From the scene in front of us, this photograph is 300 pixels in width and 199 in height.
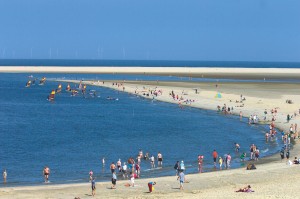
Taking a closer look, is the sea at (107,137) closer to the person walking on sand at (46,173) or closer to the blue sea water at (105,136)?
the blue sea water at (105,136)

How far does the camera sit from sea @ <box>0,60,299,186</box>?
3878 centimetres

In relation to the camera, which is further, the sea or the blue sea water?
the blue sea water

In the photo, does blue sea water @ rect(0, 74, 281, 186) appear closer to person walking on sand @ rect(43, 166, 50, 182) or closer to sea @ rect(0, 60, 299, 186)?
sea @ rect(0, 60, 299, 186)

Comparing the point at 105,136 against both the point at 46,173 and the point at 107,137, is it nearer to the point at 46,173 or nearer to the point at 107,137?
the point at 107,137

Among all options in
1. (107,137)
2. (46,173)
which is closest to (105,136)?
(107,137)

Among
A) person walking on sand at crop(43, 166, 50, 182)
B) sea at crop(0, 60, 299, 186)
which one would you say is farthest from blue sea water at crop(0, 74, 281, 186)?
person walking on sand at crop(43, 166, 50, 182)

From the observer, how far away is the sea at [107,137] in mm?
38781

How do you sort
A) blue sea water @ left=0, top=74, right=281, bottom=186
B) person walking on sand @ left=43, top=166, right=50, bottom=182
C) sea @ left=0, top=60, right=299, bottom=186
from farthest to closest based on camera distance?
blue sea water @ left=0, top=74, right=281, bottom=186 → sea @ left=0, top=60, right=299, bottom=186 → person walking on sand @ left=43, top=166, right=50, bottom=182

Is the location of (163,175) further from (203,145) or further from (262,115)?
(262,115)

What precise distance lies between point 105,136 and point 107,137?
2.09 ft

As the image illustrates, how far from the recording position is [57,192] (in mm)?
30000

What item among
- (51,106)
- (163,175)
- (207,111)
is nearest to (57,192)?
(163,175)

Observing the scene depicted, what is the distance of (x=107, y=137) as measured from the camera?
2077 inches

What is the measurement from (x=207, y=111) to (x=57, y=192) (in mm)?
43711
